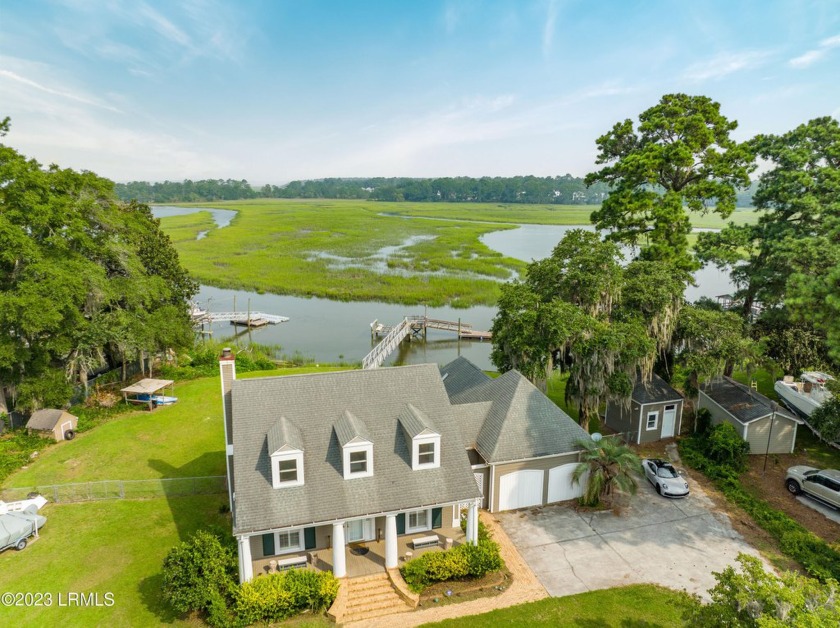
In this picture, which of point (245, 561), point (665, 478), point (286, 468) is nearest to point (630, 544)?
point (665, 478)

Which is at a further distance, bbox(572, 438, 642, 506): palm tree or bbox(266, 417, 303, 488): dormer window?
bbox(572, 438, 642, 506): palm tree

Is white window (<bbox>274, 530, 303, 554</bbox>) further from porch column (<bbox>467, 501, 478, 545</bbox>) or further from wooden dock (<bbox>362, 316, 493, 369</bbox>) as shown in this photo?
wooden dock (<bbox>362, 316, 493, 369</bbox>)

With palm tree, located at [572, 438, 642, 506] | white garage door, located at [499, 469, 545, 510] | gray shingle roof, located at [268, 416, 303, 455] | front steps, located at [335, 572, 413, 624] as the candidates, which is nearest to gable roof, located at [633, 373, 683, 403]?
palm tree, located at [572, 438, 642, 506]

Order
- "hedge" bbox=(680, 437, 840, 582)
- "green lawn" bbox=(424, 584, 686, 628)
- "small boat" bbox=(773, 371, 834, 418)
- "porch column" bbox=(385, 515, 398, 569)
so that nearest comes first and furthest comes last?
1. "green lawn" bbox=(424, 584, 686, 628)
2. "porch column" bbox=(385, 515, 398, 569)
3. "hedge" bbox=(680, 437, 840, 582)
4. "small boat" bbox=(773, 371, 834, 418)

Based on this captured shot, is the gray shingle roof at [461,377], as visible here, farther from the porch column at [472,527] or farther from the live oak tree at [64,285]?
the live oak tree at [64,285]

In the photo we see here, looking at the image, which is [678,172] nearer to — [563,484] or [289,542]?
[563,484]

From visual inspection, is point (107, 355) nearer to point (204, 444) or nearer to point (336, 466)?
point (204, 444)
